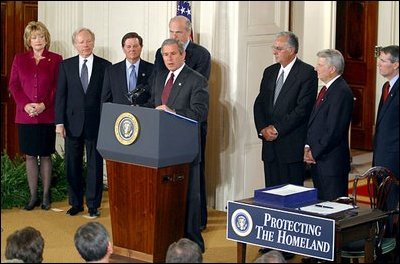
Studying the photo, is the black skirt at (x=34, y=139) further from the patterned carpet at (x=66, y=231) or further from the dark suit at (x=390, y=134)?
the dark suit at (x=390, y=134)

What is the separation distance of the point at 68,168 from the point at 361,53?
446 centimetres

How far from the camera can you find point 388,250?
20.5 feet

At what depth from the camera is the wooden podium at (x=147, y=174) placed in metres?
6.39

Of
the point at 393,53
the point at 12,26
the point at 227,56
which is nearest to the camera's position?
the point at 393,53

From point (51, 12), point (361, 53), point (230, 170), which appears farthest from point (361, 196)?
point (51, 12)

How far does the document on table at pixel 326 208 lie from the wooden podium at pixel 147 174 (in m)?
0.94

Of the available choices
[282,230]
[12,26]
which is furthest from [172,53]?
[12,26]

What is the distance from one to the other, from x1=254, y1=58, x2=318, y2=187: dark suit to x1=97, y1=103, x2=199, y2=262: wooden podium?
2.75 feet

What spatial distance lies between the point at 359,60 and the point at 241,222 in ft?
19.0

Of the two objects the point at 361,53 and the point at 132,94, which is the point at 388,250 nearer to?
the point at 132,94

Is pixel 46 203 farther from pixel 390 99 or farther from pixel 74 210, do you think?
pixel 390 99

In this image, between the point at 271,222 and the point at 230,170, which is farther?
the point at 230,170

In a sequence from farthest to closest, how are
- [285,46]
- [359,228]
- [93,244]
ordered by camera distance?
1. [285,46]
2. [359,228]
3. [93,244]

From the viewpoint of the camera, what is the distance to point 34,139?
8.31m
